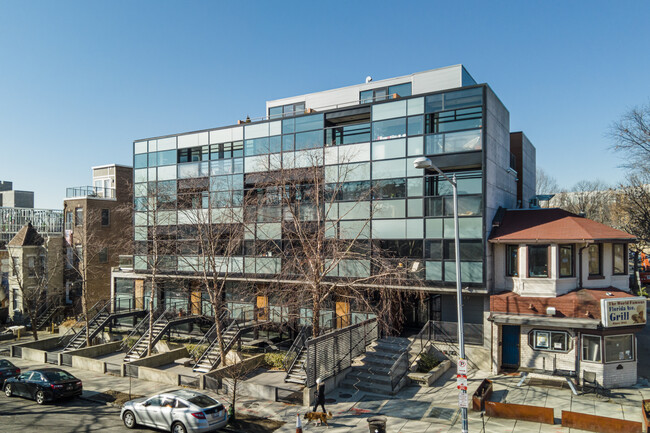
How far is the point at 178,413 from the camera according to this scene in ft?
50.5

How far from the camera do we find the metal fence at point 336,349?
61.7ft

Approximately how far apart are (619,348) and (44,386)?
84.1 feet

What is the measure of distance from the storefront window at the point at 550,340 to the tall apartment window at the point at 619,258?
522cm

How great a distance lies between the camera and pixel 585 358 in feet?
66.3

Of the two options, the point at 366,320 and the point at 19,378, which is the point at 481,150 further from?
the point at 19,378

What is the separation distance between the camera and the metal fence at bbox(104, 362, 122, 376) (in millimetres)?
23584

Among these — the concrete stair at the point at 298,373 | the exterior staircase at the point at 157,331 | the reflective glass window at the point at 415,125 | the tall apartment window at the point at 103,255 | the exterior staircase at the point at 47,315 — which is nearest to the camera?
the concrete stair at the point at 298,373

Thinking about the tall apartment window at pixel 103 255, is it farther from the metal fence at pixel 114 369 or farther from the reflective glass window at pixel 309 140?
the reflective glass window at pixel 309 140

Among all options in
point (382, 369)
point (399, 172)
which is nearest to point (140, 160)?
point (399, 172)

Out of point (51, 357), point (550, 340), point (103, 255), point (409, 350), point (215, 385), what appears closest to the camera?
point (215, 385)

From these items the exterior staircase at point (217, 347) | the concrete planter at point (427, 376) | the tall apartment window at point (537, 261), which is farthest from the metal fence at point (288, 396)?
the tall apartment window at point (537, 261)

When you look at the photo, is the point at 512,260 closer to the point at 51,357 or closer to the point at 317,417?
the point at 317,417

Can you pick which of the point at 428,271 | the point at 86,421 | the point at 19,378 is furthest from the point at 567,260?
the point at 19,378

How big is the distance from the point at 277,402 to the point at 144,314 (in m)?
18.0
